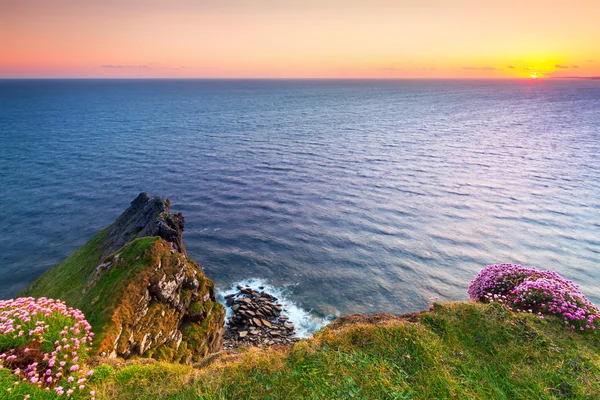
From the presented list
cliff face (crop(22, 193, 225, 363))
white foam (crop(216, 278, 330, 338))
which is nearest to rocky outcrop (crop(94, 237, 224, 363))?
cliff face (crop(22, 193, 225, 363))

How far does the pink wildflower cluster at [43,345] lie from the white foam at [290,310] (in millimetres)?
23373

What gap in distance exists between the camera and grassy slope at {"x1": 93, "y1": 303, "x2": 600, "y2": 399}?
1332 centimetres

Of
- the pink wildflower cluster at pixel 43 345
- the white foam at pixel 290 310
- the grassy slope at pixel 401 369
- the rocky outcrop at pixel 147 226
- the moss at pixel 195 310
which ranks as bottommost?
the white foam at pixel 290 310

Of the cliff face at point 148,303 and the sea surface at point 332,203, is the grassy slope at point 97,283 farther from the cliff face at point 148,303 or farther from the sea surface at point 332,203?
the sea surface at point 332,203

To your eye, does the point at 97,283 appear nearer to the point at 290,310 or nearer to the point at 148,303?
the point at 148,303

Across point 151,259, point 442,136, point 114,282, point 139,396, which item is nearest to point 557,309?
point 139,396

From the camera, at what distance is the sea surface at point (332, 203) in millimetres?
44375

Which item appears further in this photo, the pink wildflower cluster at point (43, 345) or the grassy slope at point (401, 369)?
the grassy slope at point (401, 369)

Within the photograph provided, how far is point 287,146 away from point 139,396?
9664 cm

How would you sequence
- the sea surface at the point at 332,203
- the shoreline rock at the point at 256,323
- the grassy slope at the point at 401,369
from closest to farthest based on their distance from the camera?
the grassy slope at the point at 401,369
the shoreline rock at the point at 256,323
the sea surface at the point at 332,203

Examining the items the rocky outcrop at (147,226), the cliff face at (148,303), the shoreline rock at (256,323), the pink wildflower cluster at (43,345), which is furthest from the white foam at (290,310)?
the pink wildflower cluster at (43,345)

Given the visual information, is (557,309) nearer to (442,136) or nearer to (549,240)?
(549,240)

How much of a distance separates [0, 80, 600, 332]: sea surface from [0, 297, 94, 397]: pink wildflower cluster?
27.4 metres

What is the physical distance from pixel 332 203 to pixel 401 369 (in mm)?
50372
